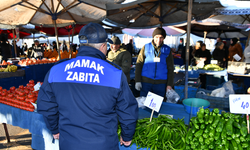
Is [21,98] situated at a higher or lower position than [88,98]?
Answer: lower

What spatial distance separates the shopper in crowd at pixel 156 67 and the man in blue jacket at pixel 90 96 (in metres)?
1.81

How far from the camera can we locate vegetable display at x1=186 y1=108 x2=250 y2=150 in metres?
1.43

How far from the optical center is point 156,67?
10.2 feet

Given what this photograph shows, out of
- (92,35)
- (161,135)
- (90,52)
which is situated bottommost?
(161,135)

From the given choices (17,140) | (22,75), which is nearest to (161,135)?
(17,140)

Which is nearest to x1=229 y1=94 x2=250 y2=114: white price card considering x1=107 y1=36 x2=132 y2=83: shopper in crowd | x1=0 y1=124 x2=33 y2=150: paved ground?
x1=107 y1=36 x2=132 y2=83: shopper in crowd

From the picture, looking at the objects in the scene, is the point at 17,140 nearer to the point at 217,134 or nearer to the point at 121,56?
the point at 121,56

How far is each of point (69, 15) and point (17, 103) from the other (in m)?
4.17

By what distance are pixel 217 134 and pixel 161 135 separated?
0.52 metres

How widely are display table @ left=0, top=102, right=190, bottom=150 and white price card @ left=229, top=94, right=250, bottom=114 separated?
0.70m

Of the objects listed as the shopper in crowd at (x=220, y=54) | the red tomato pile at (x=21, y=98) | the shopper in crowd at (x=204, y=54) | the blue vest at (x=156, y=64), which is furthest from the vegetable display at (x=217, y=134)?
the shopper in crowd at (x=220, y=54)

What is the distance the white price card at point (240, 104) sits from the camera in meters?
1.63

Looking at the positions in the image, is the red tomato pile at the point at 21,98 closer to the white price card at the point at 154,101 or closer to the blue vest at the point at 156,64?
the white price card at the point at 154,101

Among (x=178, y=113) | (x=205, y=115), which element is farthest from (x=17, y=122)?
(x=205, y=115)
